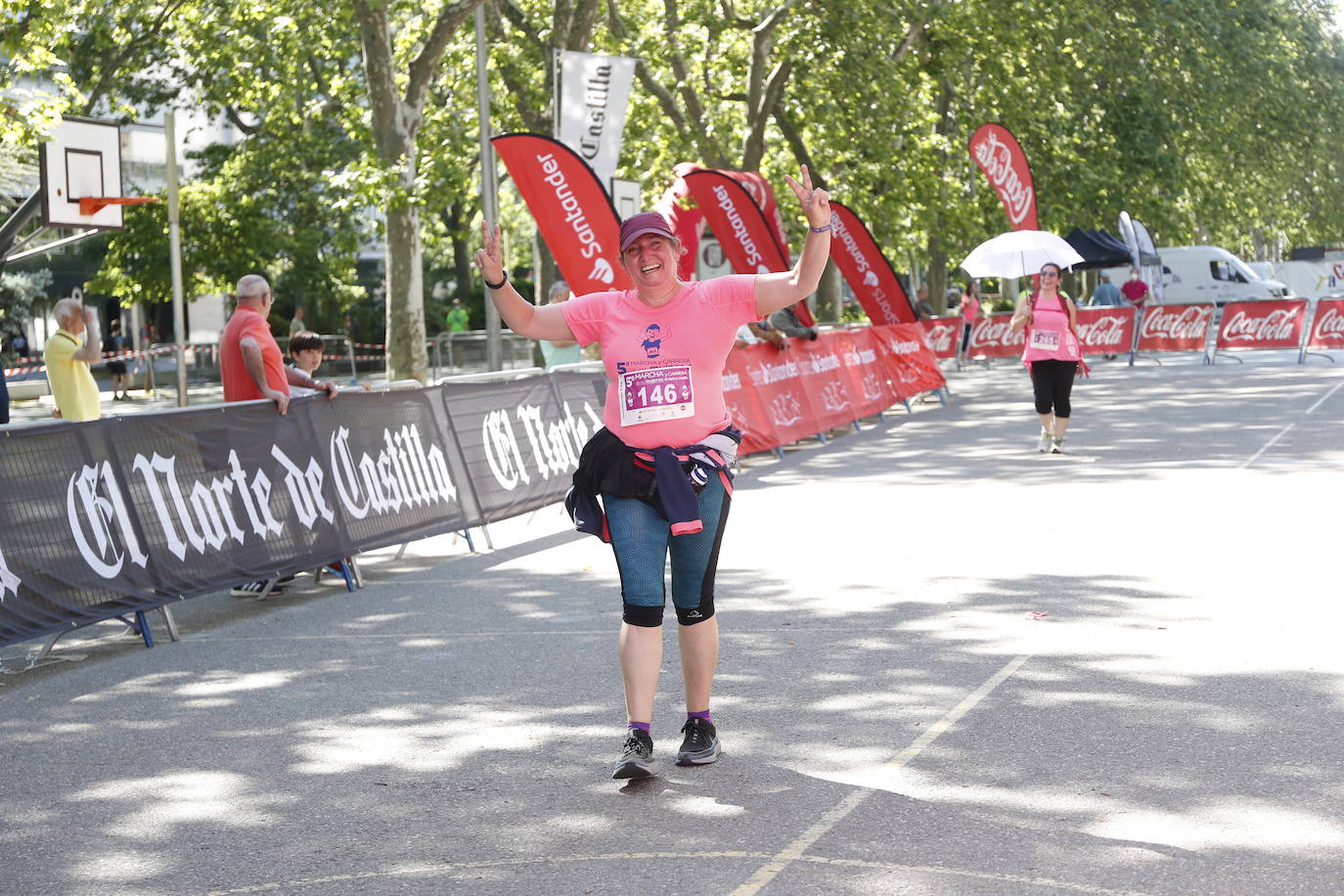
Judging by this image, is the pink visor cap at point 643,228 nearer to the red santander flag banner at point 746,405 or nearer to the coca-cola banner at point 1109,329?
the red santander flag banner at point 746,405

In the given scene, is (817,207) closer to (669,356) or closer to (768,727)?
(669,356)

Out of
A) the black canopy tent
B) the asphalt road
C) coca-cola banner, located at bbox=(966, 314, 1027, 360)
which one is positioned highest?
the black canopy tent

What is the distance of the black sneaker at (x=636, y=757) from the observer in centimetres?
580

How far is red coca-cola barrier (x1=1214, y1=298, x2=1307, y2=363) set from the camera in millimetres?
32438

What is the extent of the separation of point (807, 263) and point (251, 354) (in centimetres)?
578

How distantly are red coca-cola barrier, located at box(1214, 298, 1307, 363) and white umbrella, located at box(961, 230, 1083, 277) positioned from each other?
1084cm

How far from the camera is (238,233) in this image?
41.2 meters

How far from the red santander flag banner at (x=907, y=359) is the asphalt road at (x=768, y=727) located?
1155 centimetres

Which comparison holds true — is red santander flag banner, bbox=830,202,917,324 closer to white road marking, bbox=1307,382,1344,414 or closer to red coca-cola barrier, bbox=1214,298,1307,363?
white road marking, bbox=1307,382,1344,414

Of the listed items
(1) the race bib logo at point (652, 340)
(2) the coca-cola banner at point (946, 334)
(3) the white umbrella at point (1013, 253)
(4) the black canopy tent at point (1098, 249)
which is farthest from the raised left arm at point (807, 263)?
(4) the black canopy tent at point (1098, 249)

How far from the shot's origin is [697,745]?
6.07 metres

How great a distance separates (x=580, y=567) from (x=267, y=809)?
5463mm

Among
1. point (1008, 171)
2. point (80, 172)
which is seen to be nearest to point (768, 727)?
point (80, 172)

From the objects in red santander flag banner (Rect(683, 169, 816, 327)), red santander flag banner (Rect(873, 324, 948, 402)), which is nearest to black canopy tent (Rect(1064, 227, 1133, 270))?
red santander flag banner (Rect(873, 324, 948, 402))
